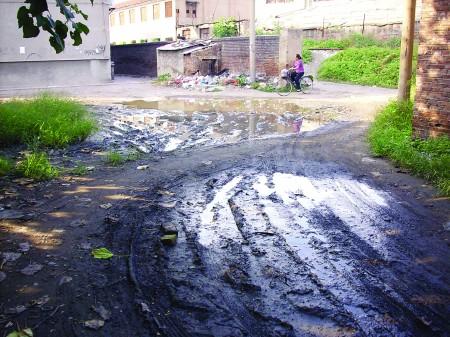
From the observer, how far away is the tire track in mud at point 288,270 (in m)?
3.14

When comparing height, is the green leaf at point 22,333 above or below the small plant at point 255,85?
below

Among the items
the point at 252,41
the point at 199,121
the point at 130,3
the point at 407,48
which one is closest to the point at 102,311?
the point at 407,48

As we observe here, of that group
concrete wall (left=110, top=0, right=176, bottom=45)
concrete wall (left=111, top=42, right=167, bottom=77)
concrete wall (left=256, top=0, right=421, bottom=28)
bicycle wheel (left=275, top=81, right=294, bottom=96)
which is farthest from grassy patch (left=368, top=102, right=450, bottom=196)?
concrete wall (left=110, top=0, right=176, bottom=45)

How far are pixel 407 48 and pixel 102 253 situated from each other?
8684mm

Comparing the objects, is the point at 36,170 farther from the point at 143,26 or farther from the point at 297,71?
the point at 143,26

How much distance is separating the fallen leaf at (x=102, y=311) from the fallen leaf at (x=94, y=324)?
50 mm

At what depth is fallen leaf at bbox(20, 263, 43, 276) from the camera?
3867 millimetres

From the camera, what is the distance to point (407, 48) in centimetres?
1025

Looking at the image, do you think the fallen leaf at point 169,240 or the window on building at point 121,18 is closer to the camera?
the fallen leaf at point 169,240

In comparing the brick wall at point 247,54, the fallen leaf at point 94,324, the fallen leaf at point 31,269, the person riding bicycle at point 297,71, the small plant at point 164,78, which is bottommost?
the fallen leaf at point 94,324

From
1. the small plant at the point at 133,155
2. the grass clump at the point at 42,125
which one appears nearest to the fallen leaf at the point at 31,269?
the small plant at the point at 133,155

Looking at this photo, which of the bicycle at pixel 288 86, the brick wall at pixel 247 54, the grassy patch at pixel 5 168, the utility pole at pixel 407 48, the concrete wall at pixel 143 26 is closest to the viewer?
the grassy patch at pixel 5 168

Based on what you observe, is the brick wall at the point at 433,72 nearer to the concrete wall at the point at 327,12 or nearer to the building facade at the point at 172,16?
the concrete wall at the point at 327,12

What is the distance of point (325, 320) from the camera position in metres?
3.17
